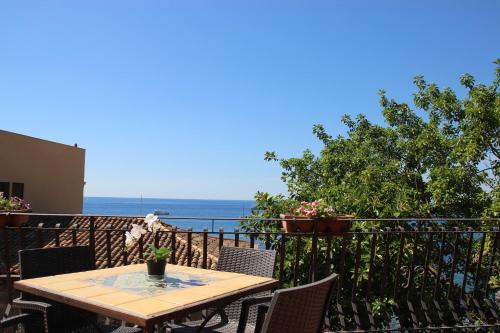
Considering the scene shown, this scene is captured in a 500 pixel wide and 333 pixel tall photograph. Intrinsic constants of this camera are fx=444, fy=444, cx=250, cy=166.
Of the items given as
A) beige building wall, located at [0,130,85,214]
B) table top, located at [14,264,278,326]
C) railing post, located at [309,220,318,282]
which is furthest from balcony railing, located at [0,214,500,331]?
beige building wall, located at [0,130,85,214]

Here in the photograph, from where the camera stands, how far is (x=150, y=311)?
1.85m

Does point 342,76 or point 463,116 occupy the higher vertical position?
point 342,76

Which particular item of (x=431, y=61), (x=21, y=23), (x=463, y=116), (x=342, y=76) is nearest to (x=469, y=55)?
(x=431, y=61)

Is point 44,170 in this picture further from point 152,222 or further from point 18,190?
point 152,222

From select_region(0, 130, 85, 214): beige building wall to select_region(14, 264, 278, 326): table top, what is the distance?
41.3 feet

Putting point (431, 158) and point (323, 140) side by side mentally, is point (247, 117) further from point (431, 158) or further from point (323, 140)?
point (431, 158)

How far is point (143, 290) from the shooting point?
2.24 meters

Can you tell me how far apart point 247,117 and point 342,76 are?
12.0 meters

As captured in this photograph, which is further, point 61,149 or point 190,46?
point 61,149

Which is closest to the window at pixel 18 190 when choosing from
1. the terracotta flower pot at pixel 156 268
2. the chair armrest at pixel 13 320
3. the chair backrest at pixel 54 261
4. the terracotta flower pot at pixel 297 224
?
the chair backrest at pixel 54 261

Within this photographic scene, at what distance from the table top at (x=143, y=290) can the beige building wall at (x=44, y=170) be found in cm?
1258

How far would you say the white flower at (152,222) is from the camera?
265cm

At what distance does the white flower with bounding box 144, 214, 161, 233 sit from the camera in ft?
8.70

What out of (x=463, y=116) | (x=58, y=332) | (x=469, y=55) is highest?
(x=469, y=55)
